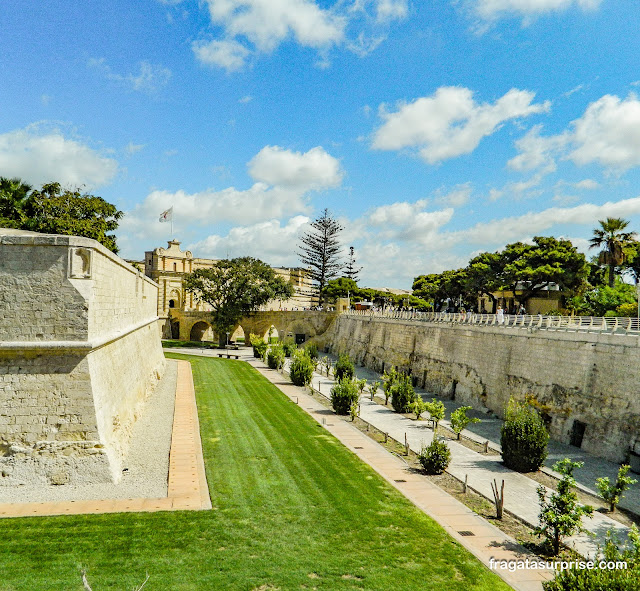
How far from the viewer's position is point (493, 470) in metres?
14.6

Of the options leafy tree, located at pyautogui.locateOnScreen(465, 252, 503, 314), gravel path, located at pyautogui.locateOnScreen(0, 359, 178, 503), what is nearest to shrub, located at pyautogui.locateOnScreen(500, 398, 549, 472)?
gravel path, located at pyautogui.locateOnScreen(0, 359, 178, 503)

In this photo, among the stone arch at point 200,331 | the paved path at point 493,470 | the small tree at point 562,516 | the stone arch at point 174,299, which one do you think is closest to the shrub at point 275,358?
the paved path at point 493,470

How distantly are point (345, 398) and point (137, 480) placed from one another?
11324 mm

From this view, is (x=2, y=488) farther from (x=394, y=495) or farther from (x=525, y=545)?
(x=525, y=545)

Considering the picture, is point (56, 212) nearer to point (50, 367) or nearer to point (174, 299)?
point (50, 367)

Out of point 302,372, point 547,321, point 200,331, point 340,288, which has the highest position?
point 340,288

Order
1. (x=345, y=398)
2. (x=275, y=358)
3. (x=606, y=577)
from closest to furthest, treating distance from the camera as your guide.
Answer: (x=606, y=577) < (x=345, y=398) < (x=275, y=358)

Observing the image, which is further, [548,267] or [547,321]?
[548,267]

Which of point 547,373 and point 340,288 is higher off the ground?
point 340,288

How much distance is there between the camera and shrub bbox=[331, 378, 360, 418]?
70.2ft

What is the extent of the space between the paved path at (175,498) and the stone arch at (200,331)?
4434 centimetres

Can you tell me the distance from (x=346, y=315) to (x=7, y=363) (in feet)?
130

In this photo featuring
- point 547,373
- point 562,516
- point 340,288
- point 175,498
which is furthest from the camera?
point 340,288

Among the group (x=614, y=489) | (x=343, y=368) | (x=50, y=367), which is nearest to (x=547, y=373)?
(x=614, y=489)
